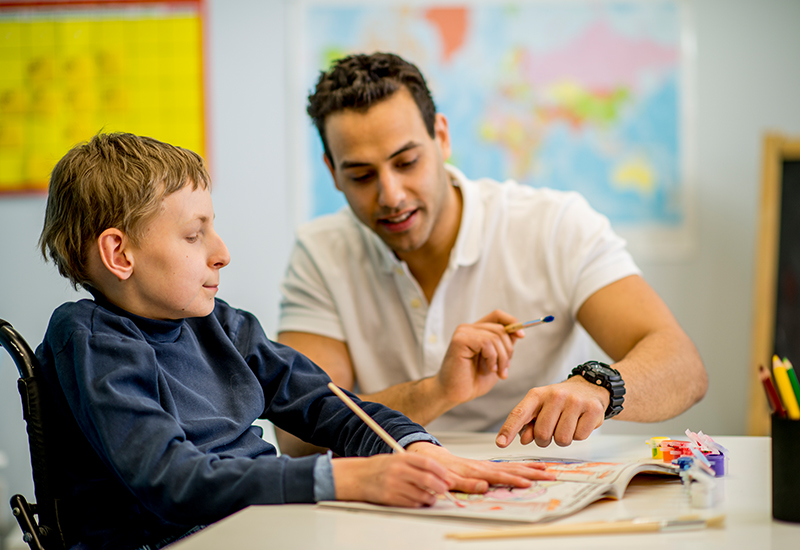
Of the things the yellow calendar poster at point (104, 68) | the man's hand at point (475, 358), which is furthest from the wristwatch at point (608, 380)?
the yellow calendar poster at point (104, 68)

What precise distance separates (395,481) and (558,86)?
2270mm

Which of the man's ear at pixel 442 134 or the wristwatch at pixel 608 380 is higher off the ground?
the man's ear at pixel 442 134

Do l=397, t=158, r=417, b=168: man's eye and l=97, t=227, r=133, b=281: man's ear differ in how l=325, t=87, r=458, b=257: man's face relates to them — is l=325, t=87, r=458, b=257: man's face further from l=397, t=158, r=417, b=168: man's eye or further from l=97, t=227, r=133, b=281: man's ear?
l=97, t=227, r=133, b=281: man's ear

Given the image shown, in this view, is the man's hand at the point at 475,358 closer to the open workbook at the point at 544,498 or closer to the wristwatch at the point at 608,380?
the wristwatch at the point at 608,380

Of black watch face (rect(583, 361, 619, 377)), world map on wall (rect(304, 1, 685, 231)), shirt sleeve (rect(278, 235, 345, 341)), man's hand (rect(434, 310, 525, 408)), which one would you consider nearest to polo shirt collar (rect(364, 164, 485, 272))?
shirt sleeve (rect(278, 235, 345, 341))

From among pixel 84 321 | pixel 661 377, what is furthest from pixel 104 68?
pixel 661 377

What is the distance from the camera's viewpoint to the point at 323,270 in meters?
1.65

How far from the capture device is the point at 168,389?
864mm

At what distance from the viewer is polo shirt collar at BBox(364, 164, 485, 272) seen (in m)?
1.58

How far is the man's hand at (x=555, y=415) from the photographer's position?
920 mm

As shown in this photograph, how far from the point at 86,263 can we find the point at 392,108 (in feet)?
2.47

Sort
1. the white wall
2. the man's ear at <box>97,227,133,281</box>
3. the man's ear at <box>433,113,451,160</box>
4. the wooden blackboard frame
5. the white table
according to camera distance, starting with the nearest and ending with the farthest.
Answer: the white table → the man's ear at <box>97,227,133,281</box> → the man's ear at <box>433,113,451,160</box> → the wooden blackboard frame → the white wall

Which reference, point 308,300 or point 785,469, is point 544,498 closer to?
point 785,469

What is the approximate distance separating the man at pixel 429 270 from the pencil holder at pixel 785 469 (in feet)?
2.16
